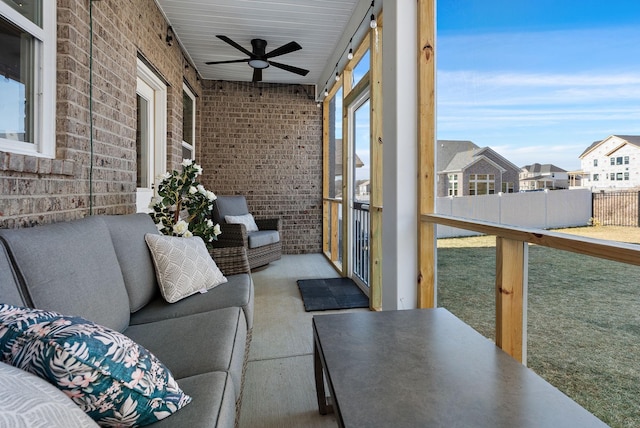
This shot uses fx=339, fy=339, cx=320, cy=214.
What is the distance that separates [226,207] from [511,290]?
396 centimetres

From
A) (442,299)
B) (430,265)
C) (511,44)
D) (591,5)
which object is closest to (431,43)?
(511,44)

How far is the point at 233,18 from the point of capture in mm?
3668

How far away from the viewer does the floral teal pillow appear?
2.21 ft

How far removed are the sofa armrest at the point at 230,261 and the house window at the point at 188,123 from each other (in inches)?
112

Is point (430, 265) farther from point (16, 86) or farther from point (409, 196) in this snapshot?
point (16, 86)

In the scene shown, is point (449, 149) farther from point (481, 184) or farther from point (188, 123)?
point (188, 123)

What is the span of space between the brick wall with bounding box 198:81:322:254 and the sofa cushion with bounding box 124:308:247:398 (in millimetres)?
4252

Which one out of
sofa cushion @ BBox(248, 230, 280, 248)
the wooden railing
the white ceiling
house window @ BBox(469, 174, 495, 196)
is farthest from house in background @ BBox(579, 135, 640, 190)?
sofa cushion @ BBox(248, 230, 280, 248)

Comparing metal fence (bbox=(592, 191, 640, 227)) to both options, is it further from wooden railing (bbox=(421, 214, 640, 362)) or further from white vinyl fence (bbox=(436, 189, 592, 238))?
wooden railing (bbox=(421, 214, 640, 362))

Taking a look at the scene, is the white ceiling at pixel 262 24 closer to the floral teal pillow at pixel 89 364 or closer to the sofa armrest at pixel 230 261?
the sofa armrest at pixel 230 261

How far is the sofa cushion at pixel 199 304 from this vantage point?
1.70 metres

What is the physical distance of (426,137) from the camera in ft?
7.53

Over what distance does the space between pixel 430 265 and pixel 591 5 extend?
1620 mm

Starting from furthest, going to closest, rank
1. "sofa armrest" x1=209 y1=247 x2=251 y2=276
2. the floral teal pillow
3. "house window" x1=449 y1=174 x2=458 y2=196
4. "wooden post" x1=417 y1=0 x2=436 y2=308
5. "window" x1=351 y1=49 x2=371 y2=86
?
"window" x1=351 y1=49 x2=371 y2=86 → "sofa armrest" x1=209 y1=247 x2=251 y2=276 → "wooden post" x1=417 y1=0 x2=436 y2=308 → "house window" x1=449 y1=174 x2=458 y2=196 → the floral teal pillow
